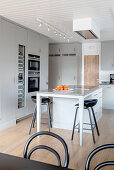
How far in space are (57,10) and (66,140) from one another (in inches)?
99.9

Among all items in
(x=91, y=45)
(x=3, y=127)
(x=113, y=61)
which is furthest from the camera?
(x=91, y=45)

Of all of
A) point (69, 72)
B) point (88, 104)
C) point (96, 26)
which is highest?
point (96, 26)

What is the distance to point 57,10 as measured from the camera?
3.77 meters

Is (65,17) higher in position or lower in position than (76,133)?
higher

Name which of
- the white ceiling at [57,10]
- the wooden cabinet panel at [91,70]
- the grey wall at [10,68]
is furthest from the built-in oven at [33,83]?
the wooden cabinet panel at [91,70]

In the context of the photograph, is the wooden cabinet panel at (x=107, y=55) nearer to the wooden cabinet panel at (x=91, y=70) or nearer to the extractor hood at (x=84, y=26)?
the wooden cabinet panel at (x=91, y=70)

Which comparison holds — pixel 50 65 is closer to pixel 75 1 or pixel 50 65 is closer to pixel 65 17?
pixel 65 17

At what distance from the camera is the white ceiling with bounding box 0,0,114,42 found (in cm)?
336

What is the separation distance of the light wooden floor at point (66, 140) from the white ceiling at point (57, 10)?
2516 mm

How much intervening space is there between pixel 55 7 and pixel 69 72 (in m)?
4.73

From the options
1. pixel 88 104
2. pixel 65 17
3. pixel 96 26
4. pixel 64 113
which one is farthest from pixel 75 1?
pixel 64 113

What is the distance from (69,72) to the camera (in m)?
8.20

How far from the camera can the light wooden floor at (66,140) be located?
297 centimetres

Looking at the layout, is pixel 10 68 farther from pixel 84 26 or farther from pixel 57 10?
pixel 84 26
